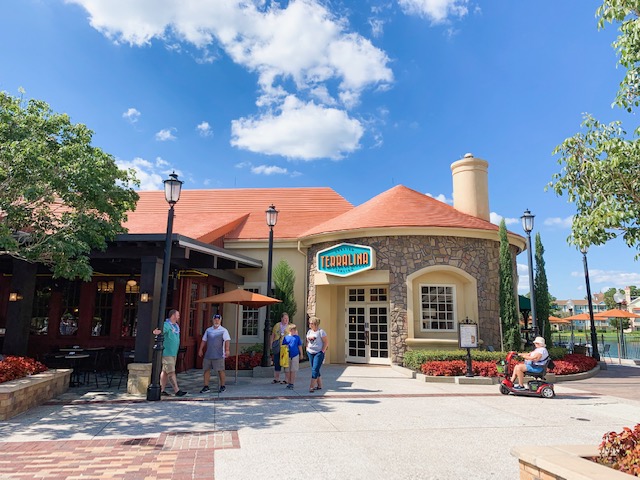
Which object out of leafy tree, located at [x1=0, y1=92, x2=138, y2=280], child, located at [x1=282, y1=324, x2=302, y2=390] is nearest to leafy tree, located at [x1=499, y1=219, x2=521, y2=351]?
child, located at [x1=282, y1=324, x2=302, y2=390]

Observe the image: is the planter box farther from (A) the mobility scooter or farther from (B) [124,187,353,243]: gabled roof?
(A) the mobility scooter

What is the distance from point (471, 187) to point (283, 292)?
8859mm

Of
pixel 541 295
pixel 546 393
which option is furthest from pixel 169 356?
pixel 541 295

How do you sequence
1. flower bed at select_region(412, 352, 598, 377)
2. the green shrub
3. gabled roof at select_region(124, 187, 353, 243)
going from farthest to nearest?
gabled roof at select_region(124, 187, 353, 243) → the green shrub → flower bed at select_region(412, 352, 598, 377)

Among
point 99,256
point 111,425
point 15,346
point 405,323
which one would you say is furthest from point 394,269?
point 15,346

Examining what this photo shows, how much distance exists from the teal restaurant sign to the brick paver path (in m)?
9.27

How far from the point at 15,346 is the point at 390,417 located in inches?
361

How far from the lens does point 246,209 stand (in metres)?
20.9

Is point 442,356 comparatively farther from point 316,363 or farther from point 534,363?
point 316,363

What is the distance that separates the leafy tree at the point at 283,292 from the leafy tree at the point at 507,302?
24.0 ft

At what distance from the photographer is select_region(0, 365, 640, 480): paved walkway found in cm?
487

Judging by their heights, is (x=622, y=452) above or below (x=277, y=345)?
below

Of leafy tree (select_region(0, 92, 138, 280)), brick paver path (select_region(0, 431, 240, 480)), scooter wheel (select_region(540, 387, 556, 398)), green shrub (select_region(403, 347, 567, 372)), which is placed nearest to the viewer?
brick paver path (select_region(0, 431, 240, 480))

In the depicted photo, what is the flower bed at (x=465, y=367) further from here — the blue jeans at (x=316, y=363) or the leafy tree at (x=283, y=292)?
the leafy tree at (x=283, y=292)
